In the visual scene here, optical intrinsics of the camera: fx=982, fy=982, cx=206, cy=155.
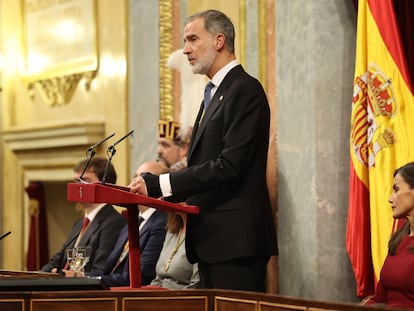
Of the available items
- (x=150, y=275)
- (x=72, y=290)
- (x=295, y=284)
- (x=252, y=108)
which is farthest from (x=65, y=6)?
(x=72, y=290)

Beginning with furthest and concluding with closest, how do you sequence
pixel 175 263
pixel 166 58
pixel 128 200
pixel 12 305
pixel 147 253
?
1. pixel 166 58
2. pixel 147 253
3. pixel 175 263
4. pixel 128 200
5. pixel 12 305

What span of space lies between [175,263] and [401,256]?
160cm

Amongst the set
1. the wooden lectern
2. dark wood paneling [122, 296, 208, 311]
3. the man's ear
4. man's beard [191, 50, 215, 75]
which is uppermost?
the man's ear

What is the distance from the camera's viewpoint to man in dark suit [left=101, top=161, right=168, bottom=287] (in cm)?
604

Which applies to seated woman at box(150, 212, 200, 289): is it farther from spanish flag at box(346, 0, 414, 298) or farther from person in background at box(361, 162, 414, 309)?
person in background at box(361, 162, 414, 309)

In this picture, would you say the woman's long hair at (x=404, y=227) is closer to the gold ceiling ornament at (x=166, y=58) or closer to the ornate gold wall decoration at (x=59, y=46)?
the gold ceiling ornament at (x=166, y=58)

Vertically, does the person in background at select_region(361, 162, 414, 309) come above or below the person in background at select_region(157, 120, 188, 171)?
below

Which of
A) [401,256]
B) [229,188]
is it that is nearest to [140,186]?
[229,188]

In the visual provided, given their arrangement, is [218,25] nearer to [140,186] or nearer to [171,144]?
[140,186]

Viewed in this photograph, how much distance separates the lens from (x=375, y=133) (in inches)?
209

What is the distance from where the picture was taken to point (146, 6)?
25.0 feet

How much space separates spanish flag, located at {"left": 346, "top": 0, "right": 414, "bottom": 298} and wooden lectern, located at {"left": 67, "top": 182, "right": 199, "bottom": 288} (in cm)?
137

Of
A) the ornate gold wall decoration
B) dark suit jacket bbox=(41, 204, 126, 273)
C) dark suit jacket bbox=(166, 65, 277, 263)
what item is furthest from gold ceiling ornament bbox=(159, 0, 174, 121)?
dark suit jacket bbox=(166, 65, 277, 263)

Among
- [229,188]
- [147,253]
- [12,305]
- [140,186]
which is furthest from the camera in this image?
[147,253]
